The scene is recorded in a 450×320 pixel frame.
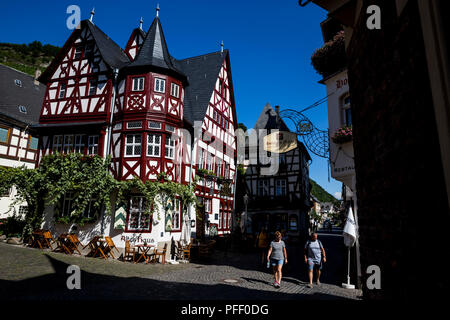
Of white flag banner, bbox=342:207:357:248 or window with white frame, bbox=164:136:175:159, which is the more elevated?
window with white frame, bbox=164:136:175:159

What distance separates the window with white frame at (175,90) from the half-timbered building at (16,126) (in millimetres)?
10075

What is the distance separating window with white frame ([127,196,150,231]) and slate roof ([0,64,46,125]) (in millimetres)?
13631

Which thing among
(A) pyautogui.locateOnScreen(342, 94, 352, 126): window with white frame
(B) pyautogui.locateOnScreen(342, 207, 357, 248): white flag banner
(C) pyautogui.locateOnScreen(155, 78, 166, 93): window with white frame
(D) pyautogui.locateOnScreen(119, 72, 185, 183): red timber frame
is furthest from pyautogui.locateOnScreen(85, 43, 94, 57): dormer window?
(B) pyautogui.locateOnScreen(342, 207, 357, 248): white flag banner

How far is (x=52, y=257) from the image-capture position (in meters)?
11.4

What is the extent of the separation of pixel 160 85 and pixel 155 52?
2265 millimetres

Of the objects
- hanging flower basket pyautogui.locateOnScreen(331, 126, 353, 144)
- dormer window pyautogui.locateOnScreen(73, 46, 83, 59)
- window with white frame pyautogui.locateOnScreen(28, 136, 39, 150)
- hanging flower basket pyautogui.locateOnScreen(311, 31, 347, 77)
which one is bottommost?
hanging flower basket pyautogui.locateOnScreen(331, 126, 353, 144)

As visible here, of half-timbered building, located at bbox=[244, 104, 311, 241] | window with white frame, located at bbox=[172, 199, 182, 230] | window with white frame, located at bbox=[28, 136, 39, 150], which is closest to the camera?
window with white frame, located at bbox=[172, 199, 182, 230]

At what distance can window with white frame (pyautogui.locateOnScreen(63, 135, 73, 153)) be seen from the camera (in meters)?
15.5

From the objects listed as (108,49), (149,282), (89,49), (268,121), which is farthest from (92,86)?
(268,121)

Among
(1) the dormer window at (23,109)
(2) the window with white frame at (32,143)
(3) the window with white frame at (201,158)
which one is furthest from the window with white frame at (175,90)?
(1) the dormer window at (23,109)

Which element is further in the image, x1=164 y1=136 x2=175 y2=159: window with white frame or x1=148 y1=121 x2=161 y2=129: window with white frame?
x1=164 y1=136 x2=175 y2=159: window with white frame

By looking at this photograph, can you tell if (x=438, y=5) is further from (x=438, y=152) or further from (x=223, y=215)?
(x=223, y=215)

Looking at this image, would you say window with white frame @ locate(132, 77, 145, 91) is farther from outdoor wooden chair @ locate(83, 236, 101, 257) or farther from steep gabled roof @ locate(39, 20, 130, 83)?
outdoor wooden chair @ locate(83, 236, 101, 257)
